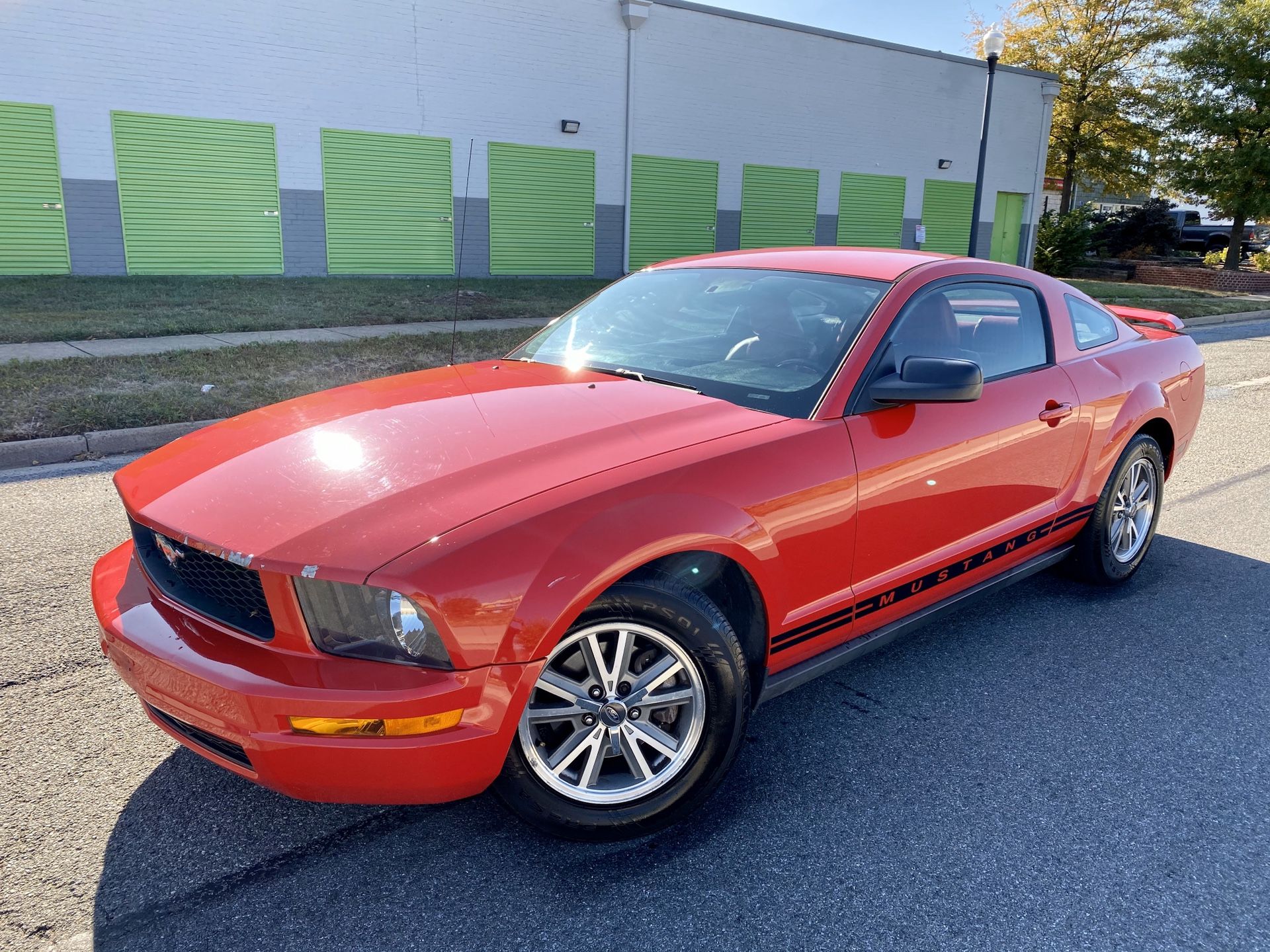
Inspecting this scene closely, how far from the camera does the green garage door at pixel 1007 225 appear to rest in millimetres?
27359

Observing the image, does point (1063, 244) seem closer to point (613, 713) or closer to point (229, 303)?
point (229, 303)

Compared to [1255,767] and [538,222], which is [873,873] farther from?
[538,222]

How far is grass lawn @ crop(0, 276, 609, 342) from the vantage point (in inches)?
412

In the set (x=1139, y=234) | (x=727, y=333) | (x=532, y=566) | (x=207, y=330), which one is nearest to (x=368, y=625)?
(x=532, y=566)

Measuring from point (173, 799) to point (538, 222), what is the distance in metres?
17.4

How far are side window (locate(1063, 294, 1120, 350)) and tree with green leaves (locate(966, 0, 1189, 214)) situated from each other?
28.9 metres

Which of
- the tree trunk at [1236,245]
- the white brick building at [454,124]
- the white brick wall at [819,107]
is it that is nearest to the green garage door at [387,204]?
the white brick building at [454,124]

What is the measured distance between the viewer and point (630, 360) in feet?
11.6

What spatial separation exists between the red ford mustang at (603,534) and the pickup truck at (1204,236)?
111 feet

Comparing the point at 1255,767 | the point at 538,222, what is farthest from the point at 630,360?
the point at 538,222

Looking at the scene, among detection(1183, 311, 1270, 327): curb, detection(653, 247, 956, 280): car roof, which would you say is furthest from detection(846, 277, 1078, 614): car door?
detection(1183, 311, 1270, 327): curb

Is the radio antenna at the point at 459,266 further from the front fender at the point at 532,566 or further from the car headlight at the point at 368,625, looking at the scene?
the car headlight at the point at 368,625

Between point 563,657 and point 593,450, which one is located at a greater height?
point 593,450

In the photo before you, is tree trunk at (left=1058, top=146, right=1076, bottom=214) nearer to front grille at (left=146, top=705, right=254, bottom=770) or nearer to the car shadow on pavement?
the car shadow on pavement
